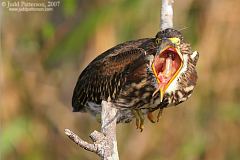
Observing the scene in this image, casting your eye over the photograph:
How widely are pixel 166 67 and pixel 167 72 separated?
0.03 meters

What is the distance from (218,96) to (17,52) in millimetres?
1519

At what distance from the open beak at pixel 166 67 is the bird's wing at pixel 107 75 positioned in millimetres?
→ 212

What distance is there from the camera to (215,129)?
7.68 m

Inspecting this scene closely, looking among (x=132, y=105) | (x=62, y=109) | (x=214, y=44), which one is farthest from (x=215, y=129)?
(x=132, y=105)

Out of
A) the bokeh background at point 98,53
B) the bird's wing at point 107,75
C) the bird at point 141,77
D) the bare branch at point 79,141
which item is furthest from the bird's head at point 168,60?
the bokeh background at point 98,53

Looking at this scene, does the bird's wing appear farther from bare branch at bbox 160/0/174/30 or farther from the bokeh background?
the bokeh background

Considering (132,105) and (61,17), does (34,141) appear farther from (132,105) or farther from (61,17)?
(132,105)

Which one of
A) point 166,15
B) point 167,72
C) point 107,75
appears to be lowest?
point 107,75

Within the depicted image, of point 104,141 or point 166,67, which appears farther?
point 166,67

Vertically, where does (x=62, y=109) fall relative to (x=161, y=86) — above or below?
below

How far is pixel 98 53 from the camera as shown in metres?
7.59

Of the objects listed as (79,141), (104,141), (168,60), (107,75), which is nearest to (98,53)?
(107,75)

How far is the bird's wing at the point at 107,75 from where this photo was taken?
18.9 ft

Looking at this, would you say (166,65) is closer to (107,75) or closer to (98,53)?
(107,75)
